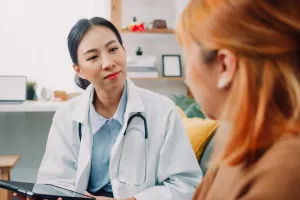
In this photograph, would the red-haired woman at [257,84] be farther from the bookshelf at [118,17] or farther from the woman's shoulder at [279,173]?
the bookshelf at [118,17]

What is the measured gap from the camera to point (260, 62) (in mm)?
622

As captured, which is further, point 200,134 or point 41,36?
point 41,36

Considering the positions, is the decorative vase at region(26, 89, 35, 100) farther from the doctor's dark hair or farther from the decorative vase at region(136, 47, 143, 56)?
the doctor's dark hair

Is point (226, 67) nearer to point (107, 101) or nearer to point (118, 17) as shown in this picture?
point (107, 101)

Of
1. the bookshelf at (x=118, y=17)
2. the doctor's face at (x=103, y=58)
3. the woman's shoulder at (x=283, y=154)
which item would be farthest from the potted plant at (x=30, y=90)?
the woman's shoulder at (x=283, y=154)

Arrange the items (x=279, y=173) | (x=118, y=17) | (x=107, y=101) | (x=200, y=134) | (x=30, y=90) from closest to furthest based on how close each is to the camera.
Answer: (x=279, y=173) → (x=107, y=101) → (x=200, y=134) → (x=30, y=90) → (x=118, y=17)

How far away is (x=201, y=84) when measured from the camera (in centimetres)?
A: 71

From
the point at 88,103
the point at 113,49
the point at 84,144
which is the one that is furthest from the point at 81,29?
the point at 84,144

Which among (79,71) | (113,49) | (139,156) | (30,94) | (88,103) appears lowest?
(30,94)

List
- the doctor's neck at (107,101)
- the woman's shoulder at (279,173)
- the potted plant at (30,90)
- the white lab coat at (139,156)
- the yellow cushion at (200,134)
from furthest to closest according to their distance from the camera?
the potted plant at (30,90), the yellow cushion at (200,134), the doctor's neck at (107,101), the white lab coat at (139,156), the woman's shoulder at (279,173)

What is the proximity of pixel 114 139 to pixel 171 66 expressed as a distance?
1.62m

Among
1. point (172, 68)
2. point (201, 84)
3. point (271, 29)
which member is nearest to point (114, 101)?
point (201, 84)

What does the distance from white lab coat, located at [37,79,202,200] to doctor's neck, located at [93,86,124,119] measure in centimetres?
5

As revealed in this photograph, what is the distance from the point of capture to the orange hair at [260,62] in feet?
2.00
